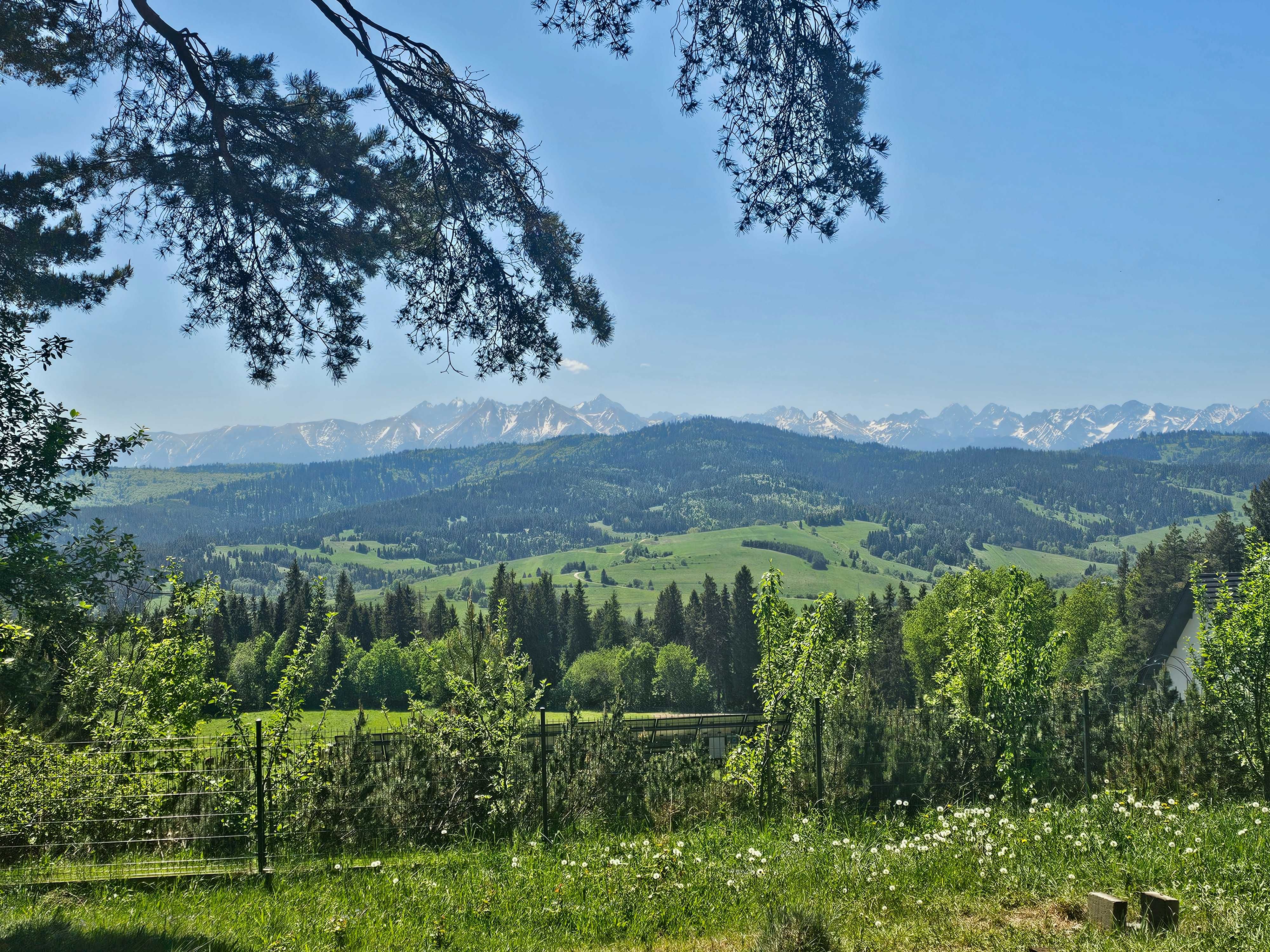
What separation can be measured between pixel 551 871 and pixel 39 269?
19.4 feet

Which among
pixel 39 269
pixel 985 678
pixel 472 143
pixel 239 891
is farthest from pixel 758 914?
pixel 985 678

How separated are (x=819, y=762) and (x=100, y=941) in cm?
645

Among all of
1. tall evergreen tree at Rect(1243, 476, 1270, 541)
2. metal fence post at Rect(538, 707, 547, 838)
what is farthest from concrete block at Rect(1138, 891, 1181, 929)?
tall evergreen tree at Rect(1243, 476, 1270, 541)

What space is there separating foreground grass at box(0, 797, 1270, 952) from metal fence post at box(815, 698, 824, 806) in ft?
4.31

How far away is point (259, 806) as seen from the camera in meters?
6.88

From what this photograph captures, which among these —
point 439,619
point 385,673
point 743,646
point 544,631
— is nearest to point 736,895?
point 743,646

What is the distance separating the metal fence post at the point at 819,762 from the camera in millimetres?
8539

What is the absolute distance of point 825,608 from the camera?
1119 cm

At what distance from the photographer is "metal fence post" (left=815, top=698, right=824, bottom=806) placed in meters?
8.54

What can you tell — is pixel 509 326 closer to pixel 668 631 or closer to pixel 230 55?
pixel 230 55

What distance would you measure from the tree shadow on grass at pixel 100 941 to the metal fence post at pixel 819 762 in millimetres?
5730

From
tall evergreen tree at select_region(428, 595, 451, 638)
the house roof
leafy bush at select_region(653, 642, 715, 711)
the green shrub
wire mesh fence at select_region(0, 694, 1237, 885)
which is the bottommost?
leafy bush at select_region(653, 642, 715, 711)

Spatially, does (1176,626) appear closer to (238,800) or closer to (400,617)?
(238,800)

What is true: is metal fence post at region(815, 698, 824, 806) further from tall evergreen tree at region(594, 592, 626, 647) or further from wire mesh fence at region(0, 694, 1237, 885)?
tall evergreen tree at region(594, 592, 626, 647)
